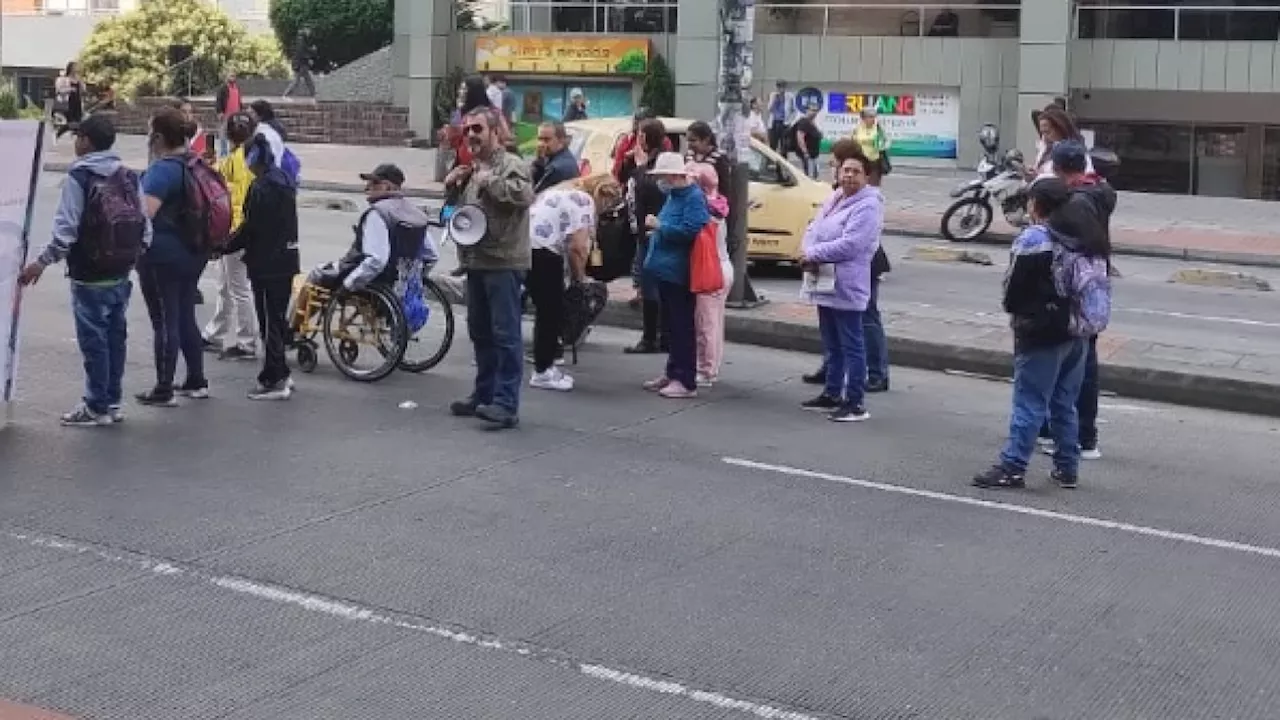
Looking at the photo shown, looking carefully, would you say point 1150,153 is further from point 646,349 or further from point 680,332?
point 680,332

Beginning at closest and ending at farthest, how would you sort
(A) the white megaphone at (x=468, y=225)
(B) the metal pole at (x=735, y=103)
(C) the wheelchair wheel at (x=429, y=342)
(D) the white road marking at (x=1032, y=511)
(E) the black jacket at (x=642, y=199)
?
1. (D) the white road marking at (x=1032, y=511)
2. (A) the white megaphone at (x=468, y=225)
3. (C) the wheelchair wheel at (x=429, y=342)
4. (E) the black jacket at (x=642, y=199)
5. (B) the metal pole at (x=735, y=103)

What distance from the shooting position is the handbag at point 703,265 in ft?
33.0

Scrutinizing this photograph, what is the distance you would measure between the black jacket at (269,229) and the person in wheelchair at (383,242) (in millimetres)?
503

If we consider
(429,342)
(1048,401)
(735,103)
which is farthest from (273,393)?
(735,103)

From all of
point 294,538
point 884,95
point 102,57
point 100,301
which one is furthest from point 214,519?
point 102,57

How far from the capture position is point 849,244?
30.9 feet

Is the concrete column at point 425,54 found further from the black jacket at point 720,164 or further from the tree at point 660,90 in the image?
the black jacket at point 720,164

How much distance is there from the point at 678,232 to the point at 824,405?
138cm

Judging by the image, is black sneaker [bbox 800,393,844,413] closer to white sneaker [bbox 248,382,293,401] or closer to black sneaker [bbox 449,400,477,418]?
black sneaker [bbox 449,400,477,418]

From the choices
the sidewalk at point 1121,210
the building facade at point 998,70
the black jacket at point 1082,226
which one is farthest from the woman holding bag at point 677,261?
the building facade at point 998,70

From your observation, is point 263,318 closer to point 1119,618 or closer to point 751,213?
point 1119,618

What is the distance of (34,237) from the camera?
340 inches

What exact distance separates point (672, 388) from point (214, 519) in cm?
377

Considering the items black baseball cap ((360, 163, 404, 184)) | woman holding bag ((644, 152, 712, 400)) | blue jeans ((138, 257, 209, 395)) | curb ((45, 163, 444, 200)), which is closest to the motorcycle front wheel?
curb ((45, 163, 444, 200))
